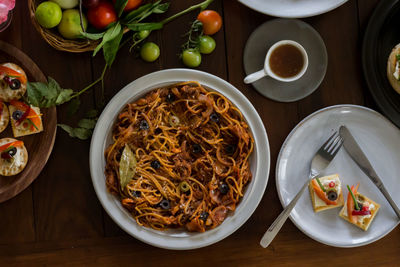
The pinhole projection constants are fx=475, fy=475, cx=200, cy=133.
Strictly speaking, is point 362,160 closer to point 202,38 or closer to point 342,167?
point 342,167

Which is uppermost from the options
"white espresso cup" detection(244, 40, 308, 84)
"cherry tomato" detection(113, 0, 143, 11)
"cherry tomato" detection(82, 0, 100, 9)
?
"cherry tomato" detection(82, 0, 100, 9)

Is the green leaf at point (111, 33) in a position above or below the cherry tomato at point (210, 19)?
above

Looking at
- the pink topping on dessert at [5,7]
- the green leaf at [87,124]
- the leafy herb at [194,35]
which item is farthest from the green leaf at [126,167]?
the pink topping on dessert at [5,7]

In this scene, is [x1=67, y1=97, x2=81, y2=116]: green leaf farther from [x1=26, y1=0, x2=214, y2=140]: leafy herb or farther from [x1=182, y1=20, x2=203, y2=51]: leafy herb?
[x1=182, y1=20, x2=203, y2=51]: leafy herb

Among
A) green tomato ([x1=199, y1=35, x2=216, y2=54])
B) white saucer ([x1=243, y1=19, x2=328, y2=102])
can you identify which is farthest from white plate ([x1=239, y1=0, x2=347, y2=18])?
green tomato ([x1=199, y1=35, x2=216, y2=54])

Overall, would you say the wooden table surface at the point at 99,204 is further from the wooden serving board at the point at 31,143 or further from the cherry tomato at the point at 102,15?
the cherry tomato at the point at 102,15

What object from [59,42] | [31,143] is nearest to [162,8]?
[59,42]

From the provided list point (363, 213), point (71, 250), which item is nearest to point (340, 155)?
point (363, 213)
